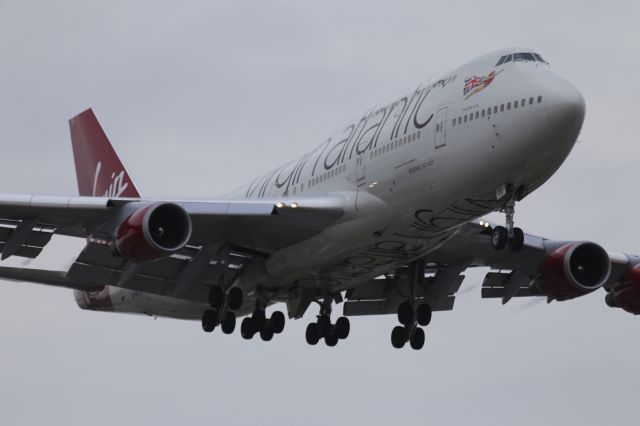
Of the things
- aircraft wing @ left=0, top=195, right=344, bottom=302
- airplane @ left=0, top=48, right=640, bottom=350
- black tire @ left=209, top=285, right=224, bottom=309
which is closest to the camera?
airplane @ left=0, top=48, right=640, bottom=350

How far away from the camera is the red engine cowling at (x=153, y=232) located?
31.6 meters

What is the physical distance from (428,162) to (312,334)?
33.8 feet

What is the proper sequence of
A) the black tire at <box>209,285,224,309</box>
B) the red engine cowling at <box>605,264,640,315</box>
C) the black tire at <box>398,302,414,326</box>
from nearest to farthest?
the black tire at <box>209,285,224,309</box>, the black tire at <box>398,302,414,326</box>, the red engine cowling at <box>605,264,640,315</box>

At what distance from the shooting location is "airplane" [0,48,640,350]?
29469 mm

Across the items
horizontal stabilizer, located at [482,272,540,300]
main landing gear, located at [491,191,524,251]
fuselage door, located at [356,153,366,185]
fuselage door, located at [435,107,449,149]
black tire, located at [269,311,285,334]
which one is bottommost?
black tire, located at [269,311,285,334]

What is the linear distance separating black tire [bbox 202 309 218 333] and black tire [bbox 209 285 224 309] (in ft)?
1.00

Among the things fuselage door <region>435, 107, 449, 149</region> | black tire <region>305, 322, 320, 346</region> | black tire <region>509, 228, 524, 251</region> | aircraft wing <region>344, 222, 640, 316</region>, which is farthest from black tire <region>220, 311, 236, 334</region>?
black tire <region>509, 228, 524, 251</region>

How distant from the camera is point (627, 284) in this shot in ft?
134

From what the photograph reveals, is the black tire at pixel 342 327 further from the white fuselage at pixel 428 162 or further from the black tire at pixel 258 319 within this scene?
the white fuselage at pixel 428 162

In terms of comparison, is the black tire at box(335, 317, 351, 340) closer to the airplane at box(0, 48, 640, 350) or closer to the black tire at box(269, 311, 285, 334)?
the airplane at box(0, 48, 640, 350)

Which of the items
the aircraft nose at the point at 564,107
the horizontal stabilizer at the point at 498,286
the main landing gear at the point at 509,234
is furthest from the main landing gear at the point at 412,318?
the aircraft nose at the point at 564,107

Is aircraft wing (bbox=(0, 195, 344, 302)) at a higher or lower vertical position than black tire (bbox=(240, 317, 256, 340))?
higher

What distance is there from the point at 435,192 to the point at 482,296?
38.0ft

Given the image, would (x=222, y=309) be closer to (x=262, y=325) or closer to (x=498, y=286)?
(x=262, y=325)
